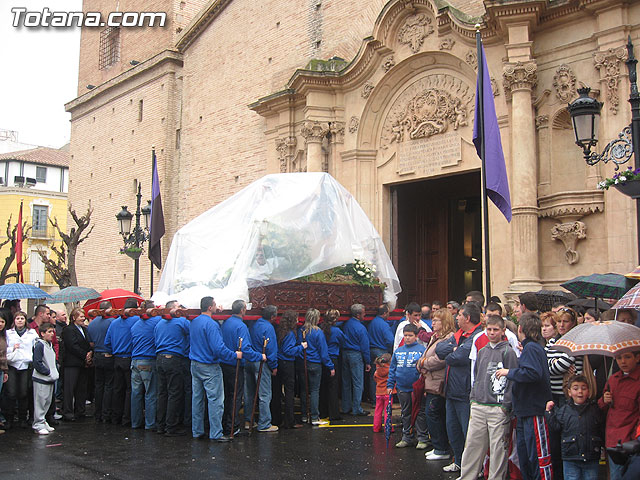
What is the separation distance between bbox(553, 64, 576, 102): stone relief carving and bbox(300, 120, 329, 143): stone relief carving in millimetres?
6231

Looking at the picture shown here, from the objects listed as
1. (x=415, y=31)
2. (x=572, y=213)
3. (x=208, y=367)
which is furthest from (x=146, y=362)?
(x=415, y=31)

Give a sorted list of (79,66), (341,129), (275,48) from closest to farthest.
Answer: (341,129)
(275,48)
(79,66)

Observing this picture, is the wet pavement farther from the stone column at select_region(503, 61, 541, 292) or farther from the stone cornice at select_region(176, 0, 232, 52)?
the stone cornice at select_region(176, 0, 232, 52)

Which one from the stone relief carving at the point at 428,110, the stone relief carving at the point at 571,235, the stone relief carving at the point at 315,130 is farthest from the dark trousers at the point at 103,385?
the stone relief carving at the point at 428,110

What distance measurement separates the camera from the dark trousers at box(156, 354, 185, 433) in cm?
962

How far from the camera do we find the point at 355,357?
11.1 metres

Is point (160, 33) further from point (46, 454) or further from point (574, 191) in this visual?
point (46, 454)

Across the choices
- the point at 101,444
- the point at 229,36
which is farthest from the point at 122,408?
the point at 229,36

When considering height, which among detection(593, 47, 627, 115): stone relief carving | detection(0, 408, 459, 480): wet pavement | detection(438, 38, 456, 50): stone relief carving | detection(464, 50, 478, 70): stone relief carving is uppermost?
detection(438, 38, 456, 50): stone relief carving

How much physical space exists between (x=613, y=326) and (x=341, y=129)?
42.4ft

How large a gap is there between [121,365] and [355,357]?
366cm

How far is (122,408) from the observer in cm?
1096

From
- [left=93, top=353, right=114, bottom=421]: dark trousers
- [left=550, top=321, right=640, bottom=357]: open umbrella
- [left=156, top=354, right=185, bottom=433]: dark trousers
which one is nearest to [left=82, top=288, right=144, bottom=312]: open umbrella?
[left=93, top=353, right=114, bottom=421]: dark trousers

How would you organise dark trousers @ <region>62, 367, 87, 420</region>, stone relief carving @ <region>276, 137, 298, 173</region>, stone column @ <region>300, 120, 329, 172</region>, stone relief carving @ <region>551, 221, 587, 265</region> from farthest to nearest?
stone relief carving @ <region>276, 137, 298, 173</region>
stone column @ <region>300, 120, 329, 172</region>
stone relief carving @ <region>551, 221, 587, 265</region>
dark trousers @ <region>62, 367, 87, 420</region>
